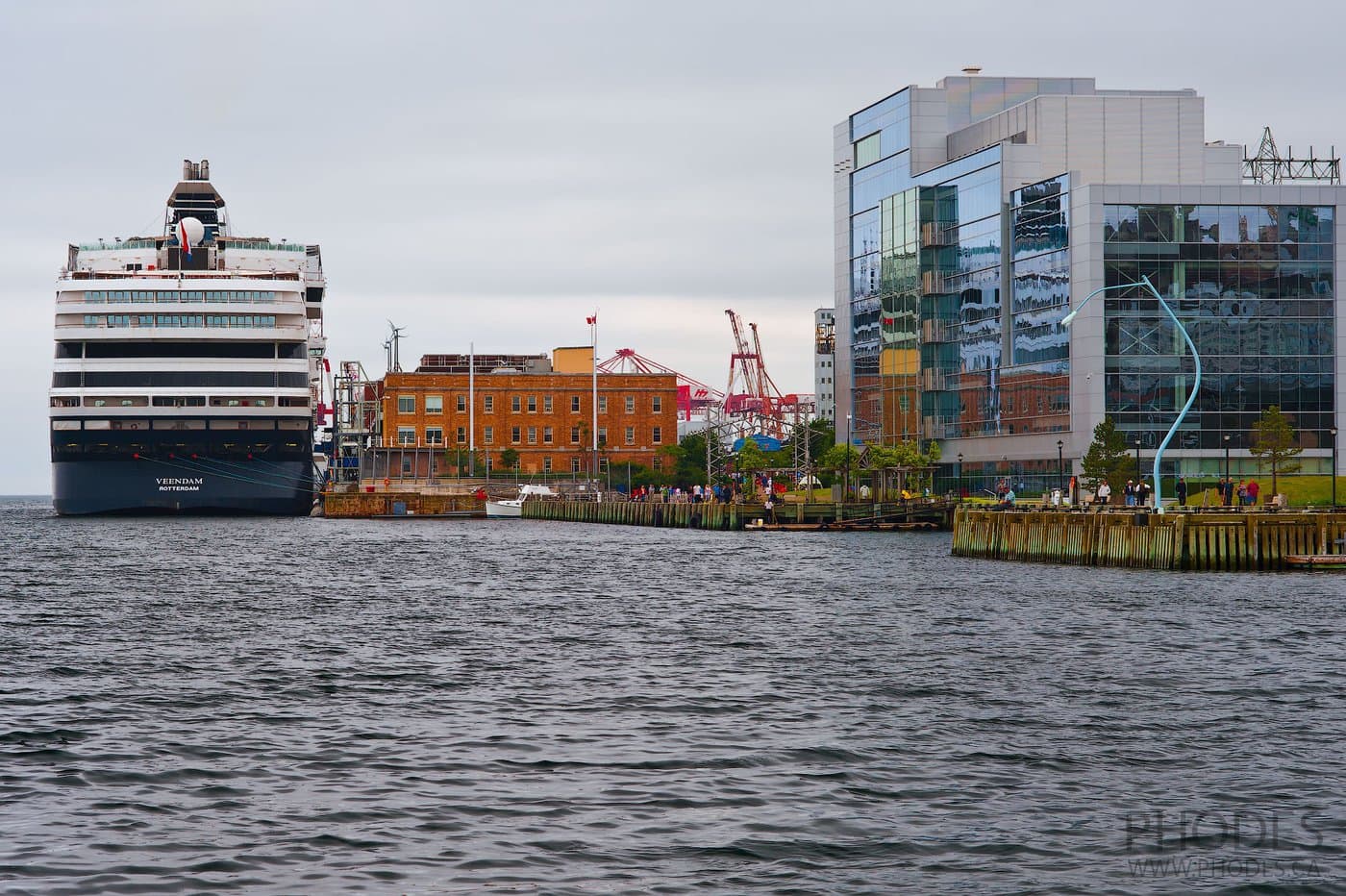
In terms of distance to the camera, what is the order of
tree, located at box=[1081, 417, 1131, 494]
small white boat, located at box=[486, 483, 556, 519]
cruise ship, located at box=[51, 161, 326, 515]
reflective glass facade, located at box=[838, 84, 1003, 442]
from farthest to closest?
1. small white boat, located at box=[486, 483, 556, 519]
2. reflective glass facade, located at box=[838, 84, 1003, 442]
3. cruise ship, located at box=[51, 161, 326, 515]
4. tree, located at box=[1081, 417, 1131, 494]

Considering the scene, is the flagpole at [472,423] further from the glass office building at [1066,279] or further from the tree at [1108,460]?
the tree at [1108,460]

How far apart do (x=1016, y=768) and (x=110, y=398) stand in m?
89.0

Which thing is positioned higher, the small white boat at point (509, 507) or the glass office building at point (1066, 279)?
the glass office building at point (1066, 279)

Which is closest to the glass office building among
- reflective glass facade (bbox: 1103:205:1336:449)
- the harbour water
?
reflective glass facade (bbox: 1103:205:1336:449)

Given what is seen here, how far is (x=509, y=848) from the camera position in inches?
619

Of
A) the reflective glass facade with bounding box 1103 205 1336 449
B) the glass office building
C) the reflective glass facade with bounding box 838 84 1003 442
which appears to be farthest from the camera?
the reflective glass facade with bounding box 838 84 1003 442

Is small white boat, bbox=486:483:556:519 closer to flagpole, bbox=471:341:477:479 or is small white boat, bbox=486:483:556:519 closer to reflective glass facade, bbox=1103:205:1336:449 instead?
flagpole, bbox=471:341:477:479

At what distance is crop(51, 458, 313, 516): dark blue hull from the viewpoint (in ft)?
327

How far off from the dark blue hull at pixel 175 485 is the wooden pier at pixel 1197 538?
57956 millimetres

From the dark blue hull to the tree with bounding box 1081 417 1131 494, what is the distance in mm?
49048

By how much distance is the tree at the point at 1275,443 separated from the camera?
8475 cm

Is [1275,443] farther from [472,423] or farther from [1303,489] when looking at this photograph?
[472,423]

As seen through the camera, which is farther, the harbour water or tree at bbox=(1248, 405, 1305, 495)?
tree at bbox=(1248, 405, 1305, 495)

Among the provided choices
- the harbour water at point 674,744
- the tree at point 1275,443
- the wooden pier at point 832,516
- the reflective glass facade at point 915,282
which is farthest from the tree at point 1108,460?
the harbour water at point 674,744
